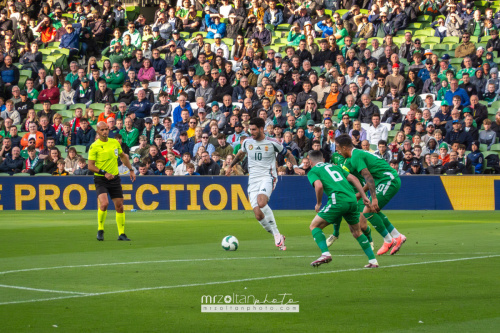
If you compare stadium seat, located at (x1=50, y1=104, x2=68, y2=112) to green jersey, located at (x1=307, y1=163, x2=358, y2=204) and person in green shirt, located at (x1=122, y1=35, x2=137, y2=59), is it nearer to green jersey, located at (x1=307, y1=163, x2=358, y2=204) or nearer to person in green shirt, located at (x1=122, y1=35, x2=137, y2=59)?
person in green shirt, located at (x1=122, y1=35, x2=137, y2=59)

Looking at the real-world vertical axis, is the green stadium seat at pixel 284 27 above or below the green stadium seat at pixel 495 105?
above

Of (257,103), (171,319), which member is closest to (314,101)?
(257,103)

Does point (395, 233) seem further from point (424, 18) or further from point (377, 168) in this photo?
point (424, 18)

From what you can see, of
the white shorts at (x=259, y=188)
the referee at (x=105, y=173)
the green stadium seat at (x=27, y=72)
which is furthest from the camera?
the green stadium seat at (x=27, y=72)

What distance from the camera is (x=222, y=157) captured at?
25.1m

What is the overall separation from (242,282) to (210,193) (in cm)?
1531

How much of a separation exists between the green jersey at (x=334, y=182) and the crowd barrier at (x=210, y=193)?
12889 millimetres

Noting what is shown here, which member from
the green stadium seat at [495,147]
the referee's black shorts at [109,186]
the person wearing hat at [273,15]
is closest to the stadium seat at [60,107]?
the person wearing hat at [273,15]

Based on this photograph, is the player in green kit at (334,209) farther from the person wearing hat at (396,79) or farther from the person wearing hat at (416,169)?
the person wearing hat at (396,79)

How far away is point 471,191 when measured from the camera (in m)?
22.8

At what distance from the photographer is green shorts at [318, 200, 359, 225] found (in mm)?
10422

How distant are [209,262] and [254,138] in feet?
9.91

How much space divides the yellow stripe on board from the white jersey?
10.5m

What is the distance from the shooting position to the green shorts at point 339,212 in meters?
10.4
